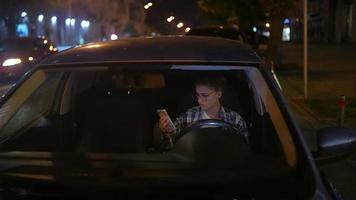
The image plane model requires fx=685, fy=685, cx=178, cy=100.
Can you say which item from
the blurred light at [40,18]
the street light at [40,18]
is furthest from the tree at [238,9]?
the blurred light at [40,18]

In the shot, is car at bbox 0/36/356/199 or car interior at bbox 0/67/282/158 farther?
car interior at bbox 0/67/282/158

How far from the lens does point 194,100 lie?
4.38 meters

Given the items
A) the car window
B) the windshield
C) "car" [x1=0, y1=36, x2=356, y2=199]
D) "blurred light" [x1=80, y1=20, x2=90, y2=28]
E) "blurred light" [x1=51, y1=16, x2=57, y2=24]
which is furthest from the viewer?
"blurred light" [x1=80, y1=20, x2=90, y2=28]

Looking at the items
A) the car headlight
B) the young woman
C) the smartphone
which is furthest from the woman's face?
the car headlight

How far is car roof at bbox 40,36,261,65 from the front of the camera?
12.2 feet

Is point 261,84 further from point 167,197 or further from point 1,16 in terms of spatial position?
point 1,16

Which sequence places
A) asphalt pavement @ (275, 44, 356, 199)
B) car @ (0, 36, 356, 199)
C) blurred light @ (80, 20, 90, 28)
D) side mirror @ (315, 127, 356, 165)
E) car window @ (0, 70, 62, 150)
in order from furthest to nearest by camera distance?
blurred light @ (80, 20, 90, 28)
asphalt pavement @ (275, 44, 356, 199)
car window @ (0, 70, 62, 150)
side mirror @ (315, 127, 356, 165)
car @ (0, 36, 356, 199)

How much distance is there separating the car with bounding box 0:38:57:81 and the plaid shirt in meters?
16.8

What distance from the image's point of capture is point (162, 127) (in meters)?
4.15

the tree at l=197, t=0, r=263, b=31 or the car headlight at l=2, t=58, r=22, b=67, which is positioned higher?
the tree at l=197, t=0, r=263, b=31

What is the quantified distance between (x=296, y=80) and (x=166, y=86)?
→ 1680cm

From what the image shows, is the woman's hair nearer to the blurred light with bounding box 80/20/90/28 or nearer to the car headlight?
the car headlight

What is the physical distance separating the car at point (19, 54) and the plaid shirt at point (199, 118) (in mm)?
16825

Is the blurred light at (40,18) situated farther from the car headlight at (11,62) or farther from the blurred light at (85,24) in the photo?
the car headlight at (11,62)
